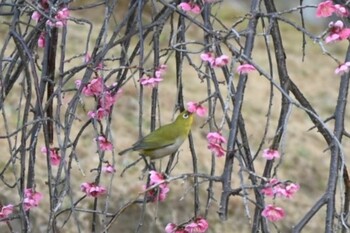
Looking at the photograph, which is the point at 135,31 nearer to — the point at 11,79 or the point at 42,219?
the point at 11,79

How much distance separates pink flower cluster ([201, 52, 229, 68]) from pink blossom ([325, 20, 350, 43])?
0.22m

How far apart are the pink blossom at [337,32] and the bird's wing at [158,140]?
65 centimetres

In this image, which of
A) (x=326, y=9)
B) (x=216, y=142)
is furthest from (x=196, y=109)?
(x=326, y=9)

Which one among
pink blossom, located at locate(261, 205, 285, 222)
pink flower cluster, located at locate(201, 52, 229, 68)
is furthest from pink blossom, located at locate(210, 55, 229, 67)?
pink blossom, located at locate(261, 205, 285, 222)

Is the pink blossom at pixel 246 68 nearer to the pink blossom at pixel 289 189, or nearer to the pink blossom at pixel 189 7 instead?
the pink blossom at pixel 289 189

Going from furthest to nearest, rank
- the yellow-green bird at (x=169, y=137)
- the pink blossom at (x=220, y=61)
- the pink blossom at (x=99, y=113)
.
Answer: the yellow-green bird at (x=169, y=137) < the pink blossom at (x=99, y=113) < the pink blossom at (x=220, y=61)

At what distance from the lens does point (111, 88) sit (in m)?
2.27

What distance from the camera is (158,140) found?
2459mm

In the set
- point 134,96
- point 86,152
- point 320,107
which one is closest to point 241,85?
point 86,152

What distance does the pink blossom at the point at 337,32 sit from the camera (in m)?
1.89

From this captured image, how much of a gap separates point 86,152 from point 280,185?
3.31 metres

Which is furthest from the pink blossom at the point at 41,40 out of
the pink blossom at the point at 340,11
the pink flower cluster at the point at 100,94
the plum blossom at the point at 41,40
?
the pink blossom at the point at 340,11

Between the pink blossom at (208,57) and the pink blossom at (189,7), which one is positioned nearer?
the pink blossom at (208,57)

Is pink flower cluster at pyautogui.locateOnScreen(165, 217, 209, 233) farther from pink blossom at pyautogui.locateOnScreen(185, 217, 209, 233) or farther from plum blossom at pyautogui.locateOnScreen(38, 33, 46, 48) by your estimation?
plum blossom at pyautogui.locateOnScreen(38, 33, 46, 48)
